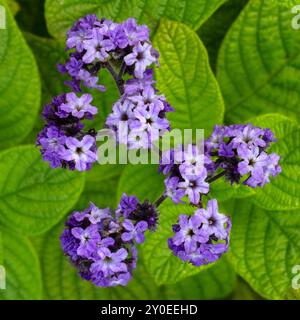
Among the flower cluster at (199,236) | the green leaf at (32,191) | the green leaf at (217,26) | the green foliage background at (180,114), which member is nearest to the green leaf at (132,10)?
the green foliage background at (180,114)

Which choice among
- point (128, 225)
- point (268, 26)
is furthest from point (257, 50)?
point (128, 225)

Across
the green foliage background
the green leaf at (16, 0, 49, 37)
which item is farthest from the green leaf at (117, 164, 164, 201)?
the green leaf at (16, 0, 49, 37)

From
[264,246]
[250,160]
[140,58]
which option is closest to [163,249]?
[264,246]

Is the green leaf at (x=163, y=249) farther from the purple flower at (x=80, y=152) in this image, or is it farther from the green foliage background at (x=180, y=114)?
the purple flower at (x=80, y=152)

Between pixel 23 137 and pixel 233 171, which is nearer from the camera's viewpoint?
pixel 233 171

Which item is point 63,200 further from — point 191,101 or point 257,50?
point 257,50

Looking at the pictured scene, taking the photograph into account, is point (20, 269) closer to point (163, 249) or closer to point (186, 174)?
point (163, 249)
